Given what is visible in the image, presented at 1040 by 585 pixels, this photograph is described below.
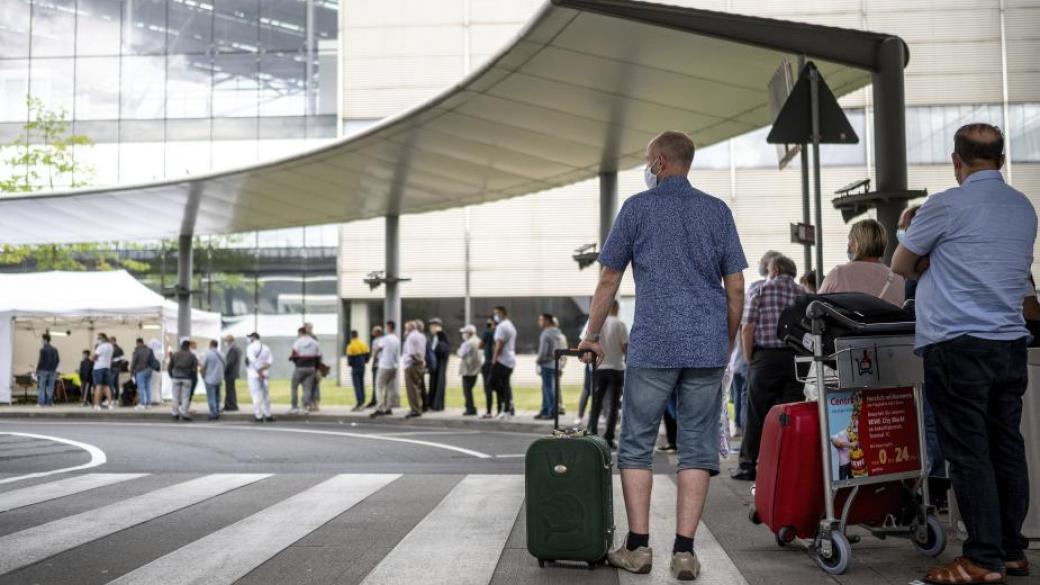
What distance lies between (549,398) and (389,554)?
1288 cm

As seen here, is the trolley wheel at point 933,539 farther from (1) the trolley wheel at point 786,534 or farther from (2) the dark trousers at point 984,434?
(1) the trolley wheel at point 786,534

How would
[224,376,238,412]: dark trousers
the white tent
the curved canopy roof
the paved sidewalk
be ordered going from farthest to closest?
1. the white tent
2. [224,376,238,412]: dark trousers
3. the paved sidewalk
4. the curved canopy roof

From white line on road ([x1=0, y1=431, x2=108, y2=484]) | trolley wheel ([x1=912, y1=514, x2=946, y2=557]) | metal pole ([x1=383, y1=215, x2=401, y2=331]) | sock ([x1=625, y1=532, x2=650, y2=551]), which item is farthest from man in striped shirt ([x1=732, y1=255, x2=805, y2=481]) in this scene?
metal pole ([x1=383, y1=215, x2=401, y2=331])

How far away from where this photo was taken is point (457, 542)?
5.50 metres

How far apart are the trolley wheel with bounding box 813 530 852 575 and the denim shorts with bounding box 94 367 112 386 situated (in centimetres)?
2258

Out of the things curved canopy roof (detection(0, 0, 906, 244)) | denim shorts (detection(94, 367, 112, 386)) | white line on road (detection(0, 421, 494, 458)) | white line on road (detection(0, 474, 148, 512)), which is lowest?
white line on road (detection(0, 421, 494, 458))

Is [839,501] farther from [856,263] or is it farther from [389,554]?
[389,554]

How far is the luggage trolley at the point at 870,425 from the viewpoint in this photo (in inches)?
190

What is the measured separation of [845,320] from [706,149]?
101 feet

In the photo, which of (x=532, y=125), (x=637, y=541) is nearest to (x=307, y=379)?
(x=532, y=125)

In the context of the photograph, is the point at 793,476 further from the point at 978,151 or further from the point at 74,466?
the point at 74,466

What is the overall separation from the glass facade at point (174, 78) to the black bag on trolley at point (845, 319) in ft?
115

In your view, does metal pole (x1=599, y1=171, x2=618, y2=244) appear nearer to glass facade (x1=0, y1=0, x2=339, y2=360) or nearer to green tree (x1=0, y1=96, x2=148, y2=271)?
green tree (x1=0, y1=96, x2=148, y2=271)

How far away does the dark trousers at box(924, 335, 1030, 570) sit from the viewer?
4.39 metres
